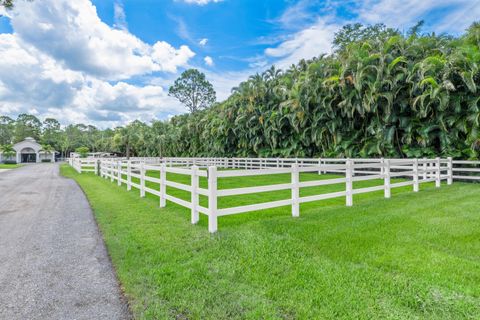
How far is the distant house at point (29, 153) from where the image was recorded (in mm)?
55281

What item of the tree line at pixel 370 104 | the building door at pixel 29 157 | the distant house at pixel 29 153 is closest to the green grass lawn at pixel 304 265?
the tree line at pixel 370 104

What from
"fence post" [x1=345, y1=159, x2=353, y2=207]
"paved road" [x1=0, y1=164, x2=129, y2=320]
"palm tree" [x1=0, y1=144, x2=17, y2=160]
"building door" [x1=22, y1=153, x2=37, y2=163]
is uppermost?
"palm tree" [x1=0, y1=144, x2=17, y2=160]

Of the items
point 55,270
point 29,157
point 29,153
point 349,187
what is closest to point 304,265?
point 55,270

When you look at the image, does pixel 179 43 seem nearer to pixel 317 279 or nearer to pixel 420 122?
pixel 420 122

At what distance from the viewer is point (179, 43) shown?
76.1 ft

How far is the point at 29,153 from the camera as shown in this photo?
2256 inches

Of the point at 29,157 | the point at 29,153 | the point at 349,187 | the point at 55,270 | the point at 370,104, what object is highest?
the point at 370,104

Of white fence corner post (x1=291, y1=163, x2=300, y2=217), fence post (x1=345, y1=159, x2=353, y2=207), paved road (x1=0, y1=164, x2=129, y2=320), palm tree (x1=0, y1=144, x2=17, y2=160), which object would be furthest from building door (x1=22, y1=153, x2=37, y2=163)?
fence post (x1=345, y1=159, x2=353, y2=207)

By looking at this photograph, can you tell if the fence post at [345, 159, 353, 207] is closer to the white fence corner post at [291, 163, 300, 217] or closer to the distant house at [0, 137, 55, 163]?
the white fence corner post at [291, 163, 300, 217]

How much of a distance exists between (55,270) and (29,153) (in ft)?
222

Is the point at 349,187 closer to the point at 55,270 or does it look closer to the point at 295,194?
the point at 295,194

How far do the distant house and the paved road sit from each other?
62.1m

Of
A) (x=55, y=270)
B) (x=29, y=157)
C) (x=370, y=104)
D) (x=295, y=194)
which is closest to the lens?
(x=55, y=270)

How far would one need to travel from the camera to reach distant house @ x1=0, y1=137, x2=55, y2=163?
5528cm
